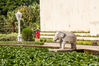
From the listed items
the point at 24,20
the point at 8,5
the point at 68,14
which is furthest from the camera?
the point at 8,5

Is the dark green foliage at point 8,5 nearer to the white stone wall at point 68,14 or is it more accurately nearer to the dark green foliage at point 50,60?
the white stone wall at point 68,14

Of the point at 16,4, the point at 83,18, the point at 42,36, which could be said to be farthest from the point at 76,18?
the point at 16,4

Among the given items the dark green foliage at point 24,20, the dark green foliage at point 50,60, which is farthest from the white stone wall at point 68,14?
the dark green foliage at point 24,20

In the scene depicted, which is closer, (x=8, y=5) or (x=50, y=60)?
(x=50, y=60)

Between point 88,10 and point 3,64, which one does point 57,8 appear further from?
point 3,64

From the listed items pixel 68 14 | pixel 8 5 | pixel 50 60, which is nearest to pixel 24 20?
pixel 8 5

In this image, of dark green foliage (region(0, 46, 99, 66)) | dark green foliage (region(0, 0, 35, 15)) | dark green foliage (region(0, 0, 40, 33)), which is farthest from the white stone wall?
dark green foliage (region(0, 0, 35, 15))

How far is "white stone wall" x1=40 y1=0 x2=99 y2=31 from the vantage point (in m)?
14.9

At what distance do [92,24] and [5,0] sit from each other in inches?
897

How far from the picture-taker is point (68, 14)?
1686cm

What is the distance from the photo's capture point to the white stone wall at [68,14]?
49.0 feet

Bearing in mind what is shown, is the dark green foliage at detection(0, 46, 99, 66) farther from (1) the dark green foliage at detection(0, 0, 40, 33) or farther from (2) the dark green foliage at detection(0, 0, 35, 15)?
(2) the dark green foliage at detection(0, 0, 35, 15)

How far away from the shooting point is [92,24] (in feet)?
46.3

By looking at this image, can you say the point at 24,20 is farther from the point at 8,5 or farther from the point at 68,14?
the point at 68,14
